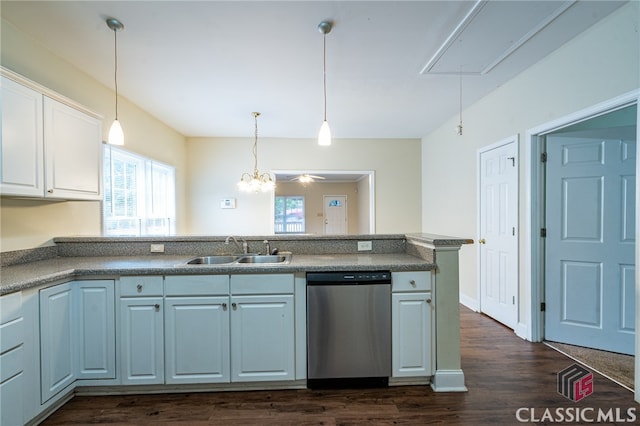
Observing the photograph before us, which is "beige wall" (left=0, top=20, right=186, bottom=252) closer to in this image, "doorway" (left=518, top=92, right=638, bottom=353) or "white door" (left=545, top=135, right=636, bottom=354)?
"doorway" (left=518, top=92, right=638, bottom=353)

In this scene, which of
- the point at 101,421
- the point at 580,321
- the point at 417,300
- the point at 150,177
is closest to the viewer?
the point at 101,421

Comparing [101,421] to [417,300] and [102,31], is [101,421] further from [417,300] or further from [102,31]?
[102,31]

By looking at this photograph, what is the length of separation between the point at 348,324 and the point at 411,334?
47 centimetres

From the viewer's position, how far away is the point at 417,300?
205 cm

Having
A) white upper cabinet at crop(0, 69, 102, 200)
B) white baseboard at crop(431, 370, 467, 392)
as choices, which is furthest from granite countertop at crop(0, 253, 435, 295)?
white baseboard at crop(431, 370, 467, 392)

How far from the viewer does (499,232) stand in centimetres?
322

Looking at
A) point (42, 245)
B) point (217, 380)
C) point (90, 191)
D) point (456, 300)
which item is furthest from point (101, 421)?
point (456, 300)

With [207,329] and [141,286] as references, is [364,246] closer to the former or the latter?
[207,329]

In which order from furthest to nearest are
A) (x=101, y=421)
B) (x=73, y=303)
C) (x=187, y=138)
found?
(x=187, y=138), (x=73, y=303), (x=101, y=421)

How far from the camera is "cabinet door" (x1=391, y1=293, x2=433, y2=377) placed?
205 centimetres

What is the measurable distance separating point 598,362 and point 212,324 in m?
3.15

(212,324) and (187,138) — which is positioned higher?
(187,138)

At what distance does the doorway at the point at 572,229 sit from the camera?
246cm

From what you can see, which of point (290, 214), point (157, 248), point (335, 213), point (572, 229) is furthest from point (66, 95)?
point (335, 213)
